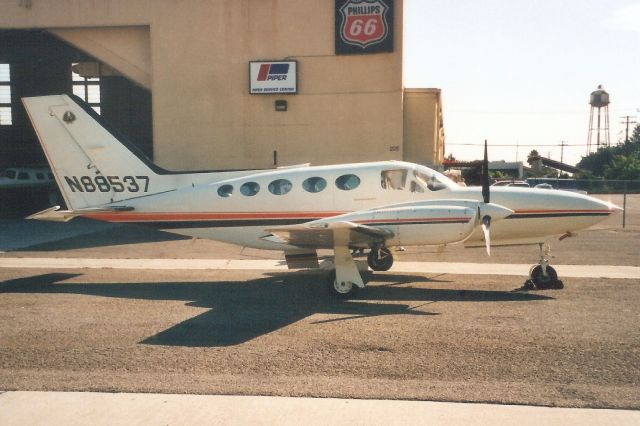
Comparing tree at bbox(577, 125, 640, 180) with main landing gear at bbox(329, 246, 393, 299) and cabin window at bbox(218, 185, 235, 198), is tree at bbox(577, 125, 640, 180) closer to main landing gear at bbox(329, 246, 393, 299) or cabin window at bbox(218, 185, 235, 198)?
cabin window at bbox(218, 185, 235, 198)

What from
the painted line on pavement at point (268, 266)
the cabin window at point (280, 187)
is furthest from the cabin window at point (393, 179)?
the painted line on pavement at point (268, 266)

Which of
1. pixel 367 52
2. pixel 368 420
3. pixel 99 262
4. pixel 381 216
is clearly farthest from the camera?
pixel 367 52

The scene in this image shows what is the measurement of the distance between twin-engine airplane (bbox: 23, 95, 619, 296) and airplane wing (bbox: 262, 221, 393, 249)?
0.02 meters

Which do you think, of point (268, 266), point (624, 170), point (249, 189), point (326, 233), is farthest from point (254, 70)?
point (624, 170)

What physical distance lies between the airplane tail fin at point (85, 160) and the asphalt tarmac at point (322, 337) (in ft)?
7.02

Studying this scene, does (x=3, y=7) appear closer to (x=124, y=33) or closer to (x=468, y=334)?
(x=124, y=33)

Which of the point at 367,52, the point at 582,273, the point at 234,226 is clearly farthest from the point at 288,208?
the point at 367,52

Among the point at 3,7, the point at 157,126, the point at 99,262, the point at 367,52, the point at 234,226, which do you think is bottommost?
the point at 99,262

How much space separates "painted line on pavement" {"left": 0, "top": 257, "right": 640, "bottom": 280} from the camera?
1424 centimetres

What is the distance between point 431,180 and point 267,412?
797 centimetres

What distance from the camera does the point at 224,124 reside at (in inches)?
1120

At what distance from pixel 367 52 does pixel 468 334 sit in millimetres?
20852

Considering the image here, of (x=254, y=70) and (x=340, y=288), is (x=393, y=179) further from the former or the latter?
(x=254, y=70)

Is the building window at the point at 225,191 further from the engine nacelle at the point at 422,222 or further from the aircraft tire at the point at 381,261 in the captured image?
the aircraft tire at the point at 381,261
